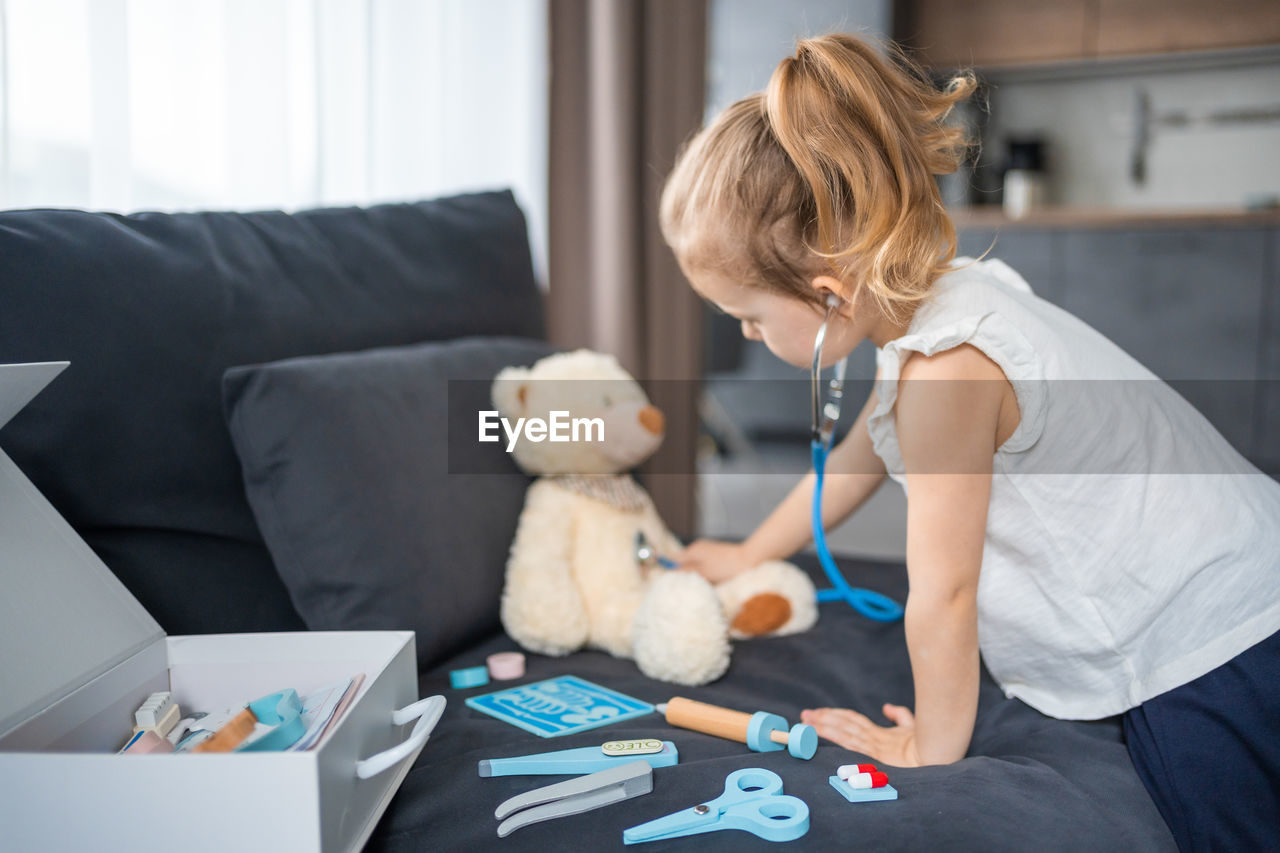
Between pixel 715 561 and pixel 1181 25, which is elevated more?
pixel 1181 25

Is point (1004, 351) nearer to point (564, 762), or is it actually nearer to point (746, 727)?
point (746, 727)

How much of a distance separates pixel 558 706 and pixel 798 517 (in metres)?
0.44

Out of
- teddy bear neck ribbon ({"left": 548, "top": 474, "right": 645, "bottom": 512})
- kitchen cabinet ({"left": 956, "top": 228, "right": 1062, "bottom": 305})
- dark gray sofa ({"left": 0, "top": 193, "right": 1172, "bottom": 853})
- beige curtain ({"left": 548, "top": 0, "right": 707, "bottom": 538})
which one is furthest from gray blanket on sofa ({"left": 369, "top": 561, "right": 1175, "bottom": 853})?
kitchen cabinet ({"left": 956, "top": 228, "right": 1062, "bottom": 305})

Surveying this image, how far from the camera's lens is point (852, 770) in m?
0.75

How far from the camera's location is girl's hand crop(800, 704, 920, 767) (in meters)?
0.87

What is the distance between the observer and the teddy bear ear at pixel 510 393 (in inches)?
45.5

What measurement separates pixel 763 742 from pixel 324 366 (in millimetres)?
561

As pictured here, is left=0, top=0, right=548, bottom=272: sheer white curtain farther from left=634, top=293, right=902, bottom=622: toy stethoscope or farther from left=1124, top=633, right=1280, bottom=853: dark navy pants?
left=1124, top=633, right=1280, bottom=853: dark navy pants

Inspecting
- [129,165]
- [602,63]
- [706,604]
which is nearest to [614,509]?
[706,604]

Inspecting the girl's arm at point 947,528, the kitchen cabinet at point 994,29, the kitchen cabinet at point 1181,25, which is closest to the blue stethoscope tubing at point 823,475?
the girl's arm at point 947,528

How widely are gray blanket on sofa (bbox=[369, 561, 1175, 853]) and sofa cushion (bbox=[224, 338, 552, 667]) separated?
9 cm

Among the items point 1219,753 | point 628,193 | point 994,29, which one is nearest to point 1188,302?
point 994,29

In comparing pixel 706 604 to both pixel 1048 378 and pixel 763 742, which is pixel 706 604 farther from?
pixel 1048 378

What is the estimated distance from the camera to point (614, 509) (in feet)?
3.90
